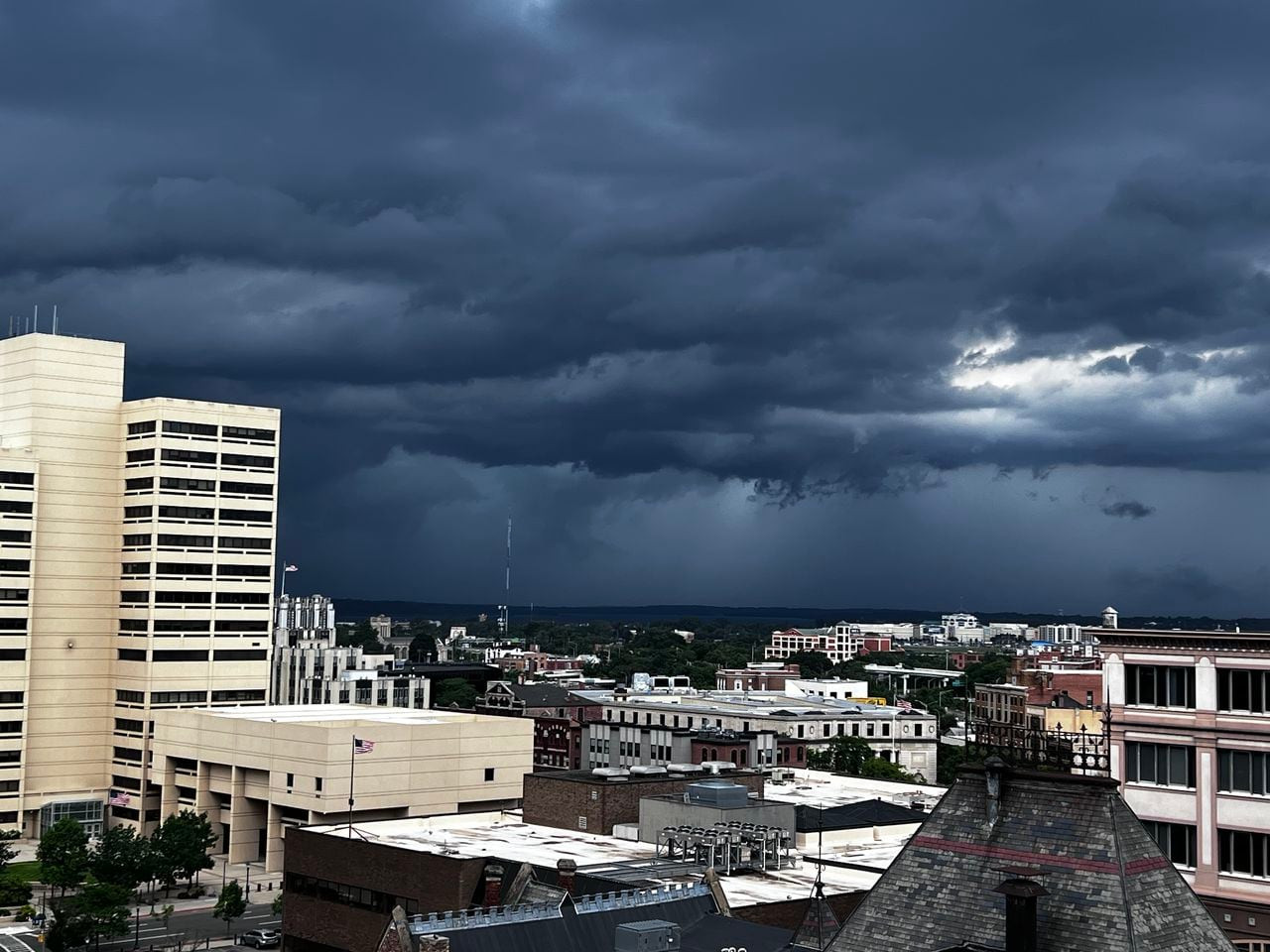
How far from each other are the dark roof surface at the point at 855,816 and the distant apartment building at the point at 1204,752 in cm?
4512

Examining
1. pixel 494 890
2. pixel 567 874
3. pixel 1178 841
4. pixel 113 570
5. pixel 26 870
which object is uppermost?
pixel 113 570

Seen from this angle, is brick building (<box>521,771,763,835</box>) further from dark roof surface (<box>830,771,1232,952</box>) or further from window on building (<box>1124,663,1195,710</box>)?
dark roof surface (<box>830,771,1232,952</box>)

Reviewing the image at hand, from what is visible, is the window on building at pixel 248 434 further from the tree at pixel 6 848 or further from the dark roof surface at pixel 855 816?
the dark roof surface at pixel 855 816

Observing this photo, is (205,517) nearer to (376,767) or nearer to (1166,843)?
(376,767)

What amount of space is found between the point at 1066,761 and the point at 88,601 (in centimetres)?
16169

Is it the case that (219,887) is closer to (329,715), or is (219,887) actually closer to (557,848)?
(329,715)

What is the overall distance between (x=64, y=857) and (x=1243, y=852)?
10761 centimetres

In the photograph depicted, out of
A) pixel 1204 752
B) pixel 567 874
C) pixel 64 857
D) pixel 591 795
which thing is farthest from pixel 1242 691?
pixel 64 857

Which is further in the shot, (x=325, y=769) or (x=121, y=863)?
(x=325, y=769)

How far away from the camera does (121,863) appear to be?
12500cm

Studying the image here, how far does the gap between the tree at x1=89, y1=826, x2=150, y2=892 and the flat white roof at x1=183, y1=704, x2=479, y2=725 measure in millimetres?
20280

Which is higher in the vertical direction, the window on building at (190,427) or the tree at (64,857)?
the window on building at (190,427)

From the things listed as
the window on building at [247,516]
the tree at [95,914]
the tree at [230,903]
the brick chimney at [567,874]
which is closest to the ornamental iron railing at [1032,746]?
the brick chimney at [567,874]

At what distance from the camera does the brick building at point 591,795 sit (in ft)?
333
